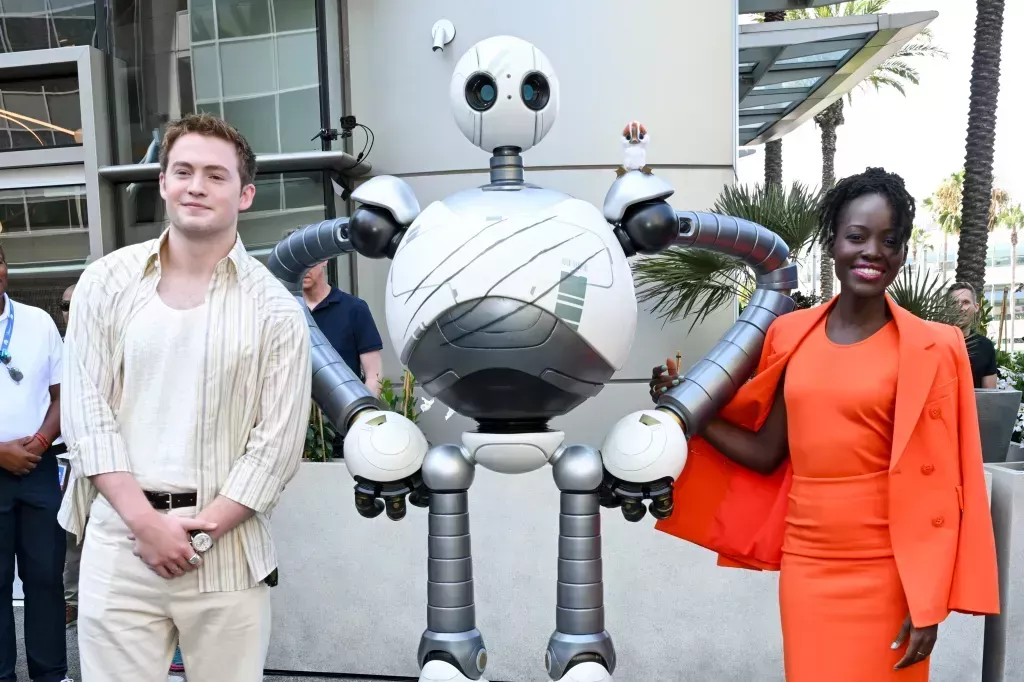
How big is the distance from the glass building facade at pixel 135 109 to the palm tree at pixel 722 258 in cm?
208

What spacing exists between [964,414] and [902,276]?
2.27m

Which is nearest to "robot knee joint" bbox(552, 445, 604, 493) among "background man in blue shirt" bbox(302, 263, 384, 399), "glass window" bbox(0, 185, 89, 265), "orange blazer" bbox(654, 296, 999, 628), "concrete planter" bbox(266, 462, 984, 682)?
"orange blazer" bbox(654, 296, 999, 628)

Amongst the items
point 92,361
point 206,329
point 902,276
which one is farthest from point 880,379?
point 902,276

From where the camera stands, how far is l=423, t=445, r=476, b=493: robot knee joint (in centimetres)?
204

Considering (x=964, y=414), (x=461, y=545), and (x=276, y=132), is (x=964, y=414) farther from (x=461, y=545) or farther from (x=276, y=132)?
(x=276, y=132)

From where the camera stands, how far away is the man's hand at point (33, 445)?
3252 mm

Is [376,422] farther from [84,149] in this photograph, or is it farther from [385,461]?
[84,149]

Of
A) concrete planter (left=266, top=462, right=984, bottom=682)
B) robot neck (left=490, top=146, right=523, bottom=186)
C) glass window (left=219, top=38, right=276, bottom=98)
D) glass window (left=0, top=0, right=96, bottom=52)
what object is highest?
glass window (left=0, top=0, right=96, bottom=52)

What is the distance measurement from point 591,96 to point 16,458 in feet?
11.9

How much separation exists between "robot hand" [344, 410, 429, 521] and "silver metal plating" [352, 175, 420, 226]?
47 centimetres

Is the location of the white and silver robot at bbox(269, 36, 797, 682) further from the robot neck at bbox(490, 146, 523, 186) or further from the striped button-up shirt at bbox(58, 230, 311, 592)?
the striped button-up shirt at bbox(58, 230, 311, 592)

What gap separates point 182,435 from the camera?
181 cm

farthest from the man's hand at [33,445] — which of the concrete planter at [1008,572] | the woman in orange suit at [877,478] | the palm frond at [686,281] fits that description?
the concrete planter at [1008,572]

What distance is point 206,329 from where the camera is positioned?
183 centimetres
